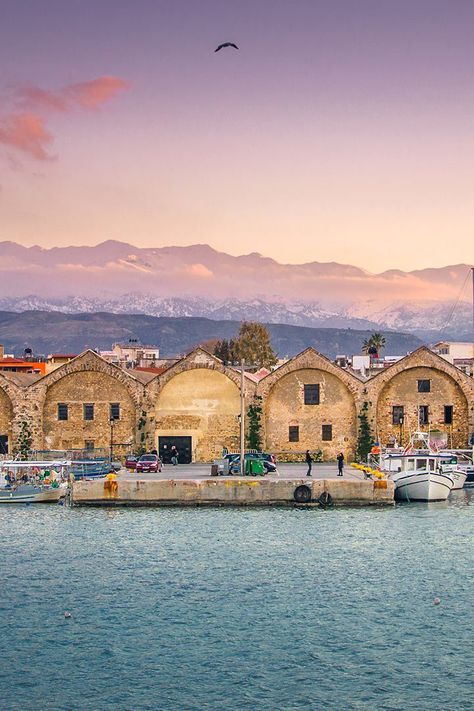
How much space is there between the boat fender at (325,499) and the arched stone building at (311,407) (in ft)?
69.4

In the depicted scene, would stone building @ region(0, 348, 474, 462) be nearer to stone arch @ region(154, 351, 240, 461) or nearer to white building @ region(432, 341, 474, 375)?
stone arch @ region(154, 351, 240, 461)

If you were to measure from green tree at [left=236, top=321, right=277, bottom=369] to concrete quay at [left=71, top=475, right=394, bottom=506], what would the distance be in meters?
106

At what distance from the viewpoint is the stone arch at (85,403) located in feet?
311

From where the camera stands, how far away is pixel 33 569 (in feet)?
175

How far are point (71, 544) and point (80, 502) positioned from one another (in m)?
14.4

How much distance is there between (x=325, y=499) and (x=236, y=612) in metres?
27.8

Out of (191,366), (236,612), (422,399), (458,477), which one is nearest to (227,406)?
(191,366)

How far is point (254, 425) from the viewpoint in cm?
9244

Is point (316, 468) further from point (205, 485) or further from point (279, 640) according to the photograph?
point (279, 640)

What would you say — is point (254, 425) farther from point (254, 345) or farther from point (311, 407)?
point (254, 345)

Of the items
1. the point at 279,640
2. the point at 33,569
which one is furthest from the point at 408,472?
the point at 279,640

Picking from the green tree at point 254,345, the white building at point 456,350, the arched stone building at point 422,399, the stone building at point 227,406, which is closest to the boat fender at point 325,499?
the stone building at point 227,406

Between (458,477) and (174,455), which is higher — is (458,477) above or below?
below

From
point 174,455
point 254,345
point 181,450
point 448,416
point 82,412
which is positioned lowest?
point 174,455
